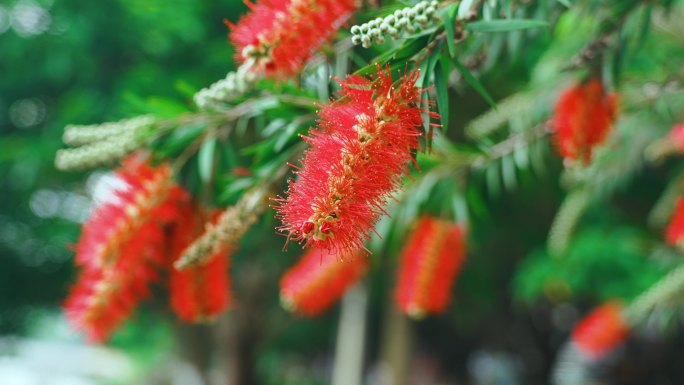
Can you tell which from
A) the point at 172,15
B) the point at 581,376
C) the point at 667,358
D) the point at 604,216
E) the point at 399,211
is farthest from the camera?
the point at 581,376

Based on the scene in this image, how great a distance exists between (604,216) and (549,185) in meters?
0.46

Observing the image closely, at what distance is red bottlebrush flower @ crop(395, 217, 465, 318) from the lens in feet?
5.86

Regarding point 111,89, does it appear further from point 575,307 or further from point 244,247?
point 575,307

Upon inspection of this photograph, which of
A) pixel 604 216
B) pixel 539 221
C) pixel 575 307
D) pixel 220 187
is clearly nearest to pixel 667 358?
pixel 575 307

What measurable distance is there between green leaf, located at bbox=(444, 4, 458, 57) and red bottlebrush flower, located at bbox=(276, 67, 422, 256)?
0.08 meters

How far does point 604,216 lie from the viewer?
5297 mm

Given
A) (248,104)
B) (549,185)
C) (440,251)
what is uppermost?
(549,185)

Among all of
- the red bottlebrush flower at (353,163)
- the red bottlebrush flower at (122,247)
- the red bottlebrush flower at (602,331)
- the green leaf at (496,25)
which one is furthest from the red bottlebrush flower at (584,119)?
the red bottlebrush flower at (602,331)

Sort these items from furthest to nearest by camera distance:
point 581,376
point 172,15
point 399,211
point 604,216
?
point 581,376, point 604,216, point 172,15, point 399,211

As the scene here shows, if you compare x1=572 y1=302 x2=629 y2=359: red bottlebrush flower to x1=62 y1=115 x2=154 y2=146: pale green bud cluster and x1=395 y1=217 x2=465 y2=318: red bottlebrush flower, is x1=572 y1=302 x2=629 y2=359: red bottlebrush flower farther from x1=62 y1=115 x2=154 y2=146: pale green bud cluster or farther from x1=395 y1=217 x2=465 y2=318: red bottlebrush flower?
x1=62 y1=115 x2=154 y2=146: pale green bud cluster

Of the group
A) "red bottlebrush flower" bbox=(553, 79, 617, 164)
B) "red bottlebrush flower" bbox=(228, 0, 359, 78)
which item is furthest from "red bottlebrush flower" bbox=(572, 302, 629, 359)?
"red bottlebrush flower" bbox=(228, 0, 359, 78)

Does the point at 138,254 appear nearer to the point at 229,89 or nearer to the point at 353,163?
the point at 229,89

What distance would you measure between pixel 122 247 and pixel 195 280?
179 mm

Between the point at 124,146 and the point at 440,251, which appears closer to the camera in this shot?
the point at 124,146
